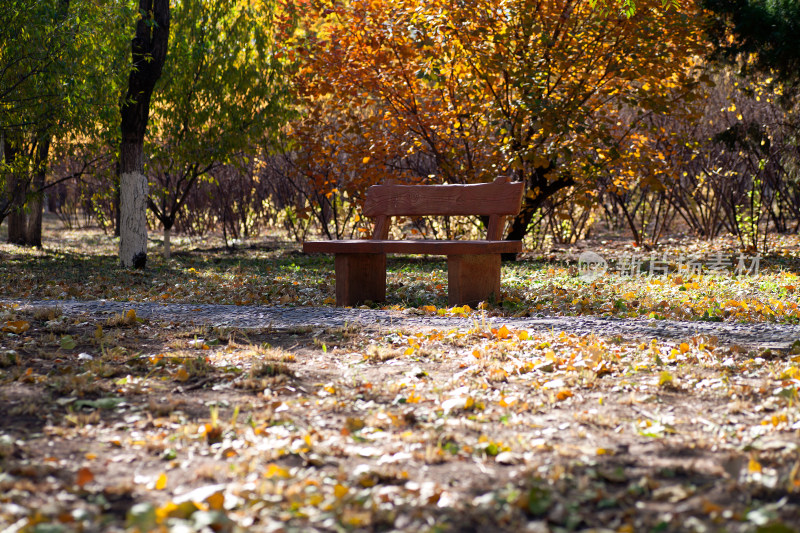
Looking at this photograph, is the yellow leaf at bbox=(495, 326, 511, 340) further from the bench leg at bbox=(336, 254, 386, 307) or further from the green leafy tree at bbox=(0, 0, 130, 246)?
the green leafy tree at bbox=(0, 0, 130, 246)

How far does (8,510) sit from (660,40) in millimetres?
8867

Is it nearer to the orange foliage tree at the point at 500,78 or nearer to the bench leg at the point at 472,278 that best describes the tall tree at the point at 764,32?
the orange foliage tree at the point at 500,78

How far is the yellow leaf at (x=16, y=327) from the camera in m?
4.09

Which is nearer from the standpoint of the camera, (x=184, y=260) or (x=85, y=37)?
(x=85, y=37)

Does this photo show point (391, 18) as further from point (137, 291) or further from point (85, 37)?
point (137, 291)

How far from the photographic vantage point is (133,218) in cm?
946

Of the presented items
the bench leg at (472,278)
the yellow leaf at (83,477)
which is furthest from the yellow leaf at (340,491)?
the bench leg at (472,278)

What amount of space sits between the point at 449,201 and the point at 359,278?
105cm

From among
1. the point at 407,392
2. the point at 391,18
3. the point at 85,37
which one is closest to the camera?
the point at 407,392

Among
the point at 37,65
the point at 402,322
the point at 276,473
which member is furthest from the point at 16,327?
the point at 37,65

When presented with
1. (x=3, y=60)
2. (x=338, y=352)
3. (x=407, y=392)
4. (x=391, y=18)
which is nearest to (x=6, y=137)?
(x=3, y=60)

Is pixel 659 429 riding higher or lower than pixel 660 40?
lower

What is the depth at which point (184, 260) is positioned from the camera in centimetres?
1135

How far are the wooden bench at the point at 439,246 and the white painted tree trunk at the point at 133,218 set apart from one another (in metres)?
4.24
